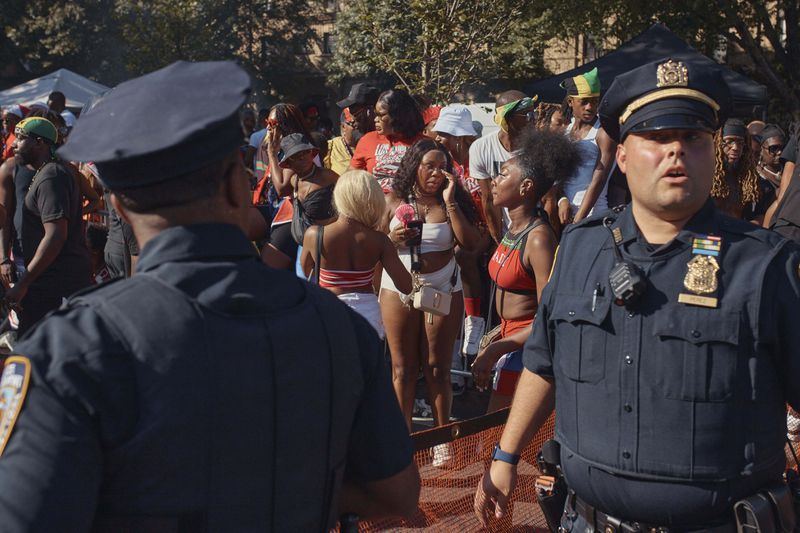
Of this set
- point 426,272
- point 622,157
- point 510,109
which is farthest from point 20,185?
point 622,157

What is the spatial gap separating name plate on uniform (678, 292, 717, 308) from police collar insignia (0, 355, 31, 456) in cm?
183

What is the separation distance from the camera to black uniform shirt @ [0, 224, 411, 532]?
1.55 meters

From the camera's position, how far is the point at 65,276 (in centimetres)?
664

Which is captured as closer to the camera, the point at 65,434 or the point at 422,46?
the point at 65,434

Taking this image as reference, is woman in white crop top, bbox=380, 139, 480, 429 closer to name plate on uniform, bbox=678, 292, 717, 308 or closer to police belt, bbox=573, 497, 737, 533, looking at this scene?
police belt, bbox=573, 497, 737, 533

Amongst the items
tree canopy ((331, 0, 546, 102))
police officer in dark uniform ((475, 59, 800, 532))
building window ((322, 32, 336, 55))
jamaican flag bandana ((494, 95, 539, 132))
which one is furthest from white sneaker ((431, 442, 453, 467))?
building window ((322, 32, 336, 55))

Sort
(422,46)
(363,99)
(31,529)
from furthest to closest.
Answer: (422,46) → (363,99) → (31,529)

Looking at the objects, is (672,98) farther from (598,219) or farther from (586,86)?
(586,86)

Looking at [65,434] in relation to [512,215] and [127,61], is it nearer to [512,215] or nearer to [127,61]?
[512,215]

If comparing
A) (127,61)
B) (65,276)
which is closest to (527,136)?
(65,276)

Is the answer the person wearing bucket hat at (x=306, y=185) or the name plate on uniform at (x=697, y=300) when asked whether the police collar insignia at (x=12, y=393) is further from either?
the person wearing bucket hat at (x=306, y=185)

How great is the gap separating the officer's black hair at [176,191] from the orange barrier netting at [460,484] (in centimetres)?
221

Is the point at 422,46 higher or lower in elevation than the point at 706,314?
lower

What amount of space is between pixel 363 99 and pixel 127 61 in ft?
100
